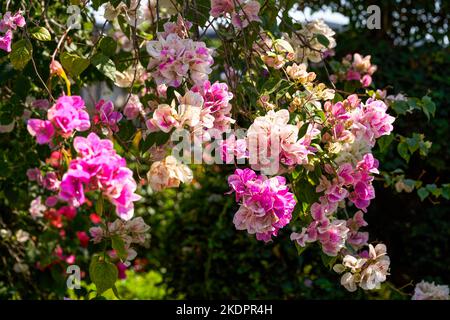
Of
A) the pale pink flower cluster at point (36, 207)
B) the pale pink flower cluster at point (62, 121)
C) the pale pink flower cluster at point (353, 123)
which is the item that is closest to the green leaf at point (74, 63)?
the pale pink flower cluster at point (62, 121)

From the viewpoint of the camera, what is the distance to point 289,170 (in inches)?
55.4

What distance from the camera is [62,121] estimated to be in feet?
3.79

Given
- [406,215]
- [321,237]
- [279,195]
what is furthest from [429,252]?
[279,195]

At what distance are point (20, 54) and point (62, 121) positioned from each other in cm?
38

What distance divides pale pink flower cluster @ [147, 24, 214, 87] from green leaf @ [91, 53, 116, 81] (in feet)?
0.71

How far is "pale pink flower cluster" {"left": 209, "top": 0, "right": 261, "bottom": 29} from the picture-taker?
154 cm

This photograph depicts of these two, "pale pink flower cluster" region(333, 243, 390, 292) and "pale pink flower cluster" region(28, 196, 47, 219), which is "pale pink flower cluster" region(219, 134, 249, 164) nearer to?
"pale pink flower cluster" region(333, 243, 390, 292)

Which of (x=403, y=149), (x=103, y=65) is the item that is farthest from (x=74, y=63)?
(x=403, y=149)

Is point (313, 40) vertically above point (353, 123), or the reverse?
point (313, 40)

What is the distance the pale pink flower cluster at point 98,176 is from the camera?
1052mm

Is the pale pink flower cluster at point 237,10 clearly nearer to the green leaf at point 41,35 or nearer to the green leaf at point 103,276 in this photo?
the green leaf at point 41,35

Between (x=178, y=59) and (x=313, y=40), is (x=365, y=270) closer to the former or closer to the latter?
(x=178, y=59)

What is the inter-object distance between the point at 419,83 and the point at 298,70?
198 cm

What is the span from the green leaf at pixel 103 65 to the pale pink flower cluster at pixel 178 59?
8.5 inches
